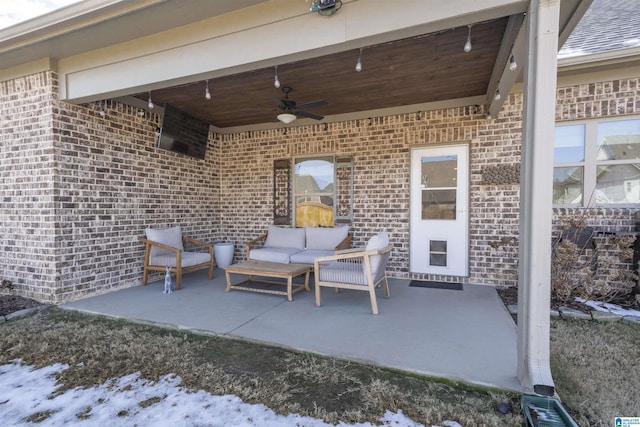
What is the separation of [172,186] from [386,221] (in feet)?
13.0

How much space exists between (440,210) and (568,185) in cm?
177

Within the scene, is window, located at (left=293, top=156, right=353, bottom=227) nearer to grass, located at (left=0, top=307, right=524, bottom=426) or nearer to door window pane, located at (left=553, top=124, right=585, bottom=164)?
door window pane, located at (left=553, top=124, right=585, bottom=164)

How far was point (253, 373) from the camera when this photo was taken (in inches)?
94.3

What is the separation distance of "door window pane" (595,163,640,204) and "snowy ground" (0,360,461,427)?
432 cm

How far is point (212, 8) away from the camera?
9.54 ft

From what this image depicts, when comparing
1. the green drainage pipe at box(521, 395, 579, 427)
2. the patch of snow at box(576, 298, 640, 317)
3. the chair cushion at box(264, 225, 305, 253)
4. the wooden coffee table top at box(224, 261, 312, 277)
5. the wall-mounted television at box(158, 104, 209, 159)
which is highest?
the wall-mounted television at box(158, 104, 209, 159)

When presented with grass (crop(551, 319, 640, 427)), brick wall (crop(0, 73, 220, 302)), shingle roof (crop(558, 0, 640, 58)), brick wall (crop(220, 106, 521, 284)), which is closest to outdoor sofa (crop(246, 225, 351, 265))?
brick wall (crop(220, 106, 521, 284))

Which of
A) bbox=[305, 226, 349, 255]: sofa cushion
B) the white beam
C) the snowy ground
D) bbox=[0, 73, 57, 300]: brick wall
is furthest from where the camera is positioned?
bbox=[305, 226, 349, 255]: sofa cushion

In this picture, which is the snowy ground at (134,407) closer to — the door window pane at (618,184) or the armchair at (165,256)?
the armchair at (165,256)

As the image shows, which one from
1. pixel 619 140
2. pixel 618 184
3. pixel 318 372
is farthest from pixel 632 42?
pixel 318 372

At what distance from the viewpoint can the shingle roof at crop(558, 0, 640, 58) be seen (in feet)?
12.8

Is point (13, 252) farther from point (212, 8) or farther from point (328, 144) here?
point (328, 144)

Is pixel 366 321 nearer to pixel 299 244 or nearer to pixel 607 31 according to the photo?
pixel 299 244

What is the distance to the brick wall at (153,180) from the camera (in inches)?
161
